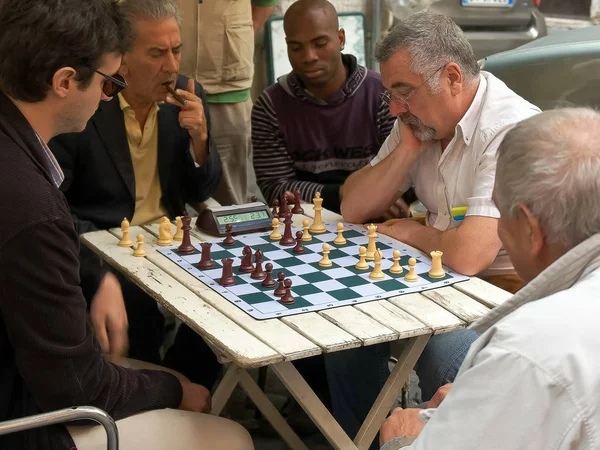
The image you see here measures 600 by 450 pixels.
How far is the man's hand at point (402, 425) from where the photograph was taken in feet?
7.91

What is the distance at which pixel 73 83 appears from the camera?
2.43 metres

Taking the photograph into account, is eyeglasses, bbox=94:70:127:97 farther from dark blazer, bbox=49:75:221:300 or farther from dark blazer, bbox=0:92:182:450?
dark blazer, bbox=49:75:221:300

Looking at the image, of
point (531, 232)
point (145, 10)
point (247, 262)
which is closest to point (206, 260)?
point (247, 262)

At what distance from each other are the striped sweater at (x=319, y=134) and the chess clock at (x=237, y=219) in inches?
33.6

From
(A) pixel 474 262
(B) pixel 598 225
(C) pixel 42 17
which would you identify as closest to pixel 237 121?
(A) pixel 474 262

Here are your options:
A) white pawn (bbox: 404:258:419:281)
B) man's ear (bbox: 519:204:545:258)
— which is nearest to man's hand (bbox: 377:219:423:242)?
white pawn (bbox: 404:258:419:281)

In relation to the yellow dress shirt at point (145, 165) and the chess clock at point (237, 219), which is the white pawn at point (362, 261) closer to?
the chess clock at point (237, 219)

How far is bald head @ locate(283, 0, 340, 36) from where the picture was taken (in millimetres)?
4289

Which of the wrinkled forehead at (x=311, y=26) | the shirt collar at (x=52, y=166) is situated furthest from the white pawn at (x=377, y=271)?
the wrinkled forehead at (x=311, y=26)

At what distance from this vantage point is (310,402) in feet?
8.54

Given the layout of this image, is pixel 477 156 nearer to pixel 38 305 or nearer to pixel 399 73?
pixel 399 73

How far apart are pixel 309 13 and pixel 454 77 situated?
121 cm

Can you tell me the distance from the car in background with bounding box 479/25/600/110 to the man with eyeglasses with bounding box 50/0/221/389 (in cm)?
154

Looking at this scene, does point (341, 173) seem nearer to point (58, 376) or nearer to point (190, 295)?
point (190, 295)
